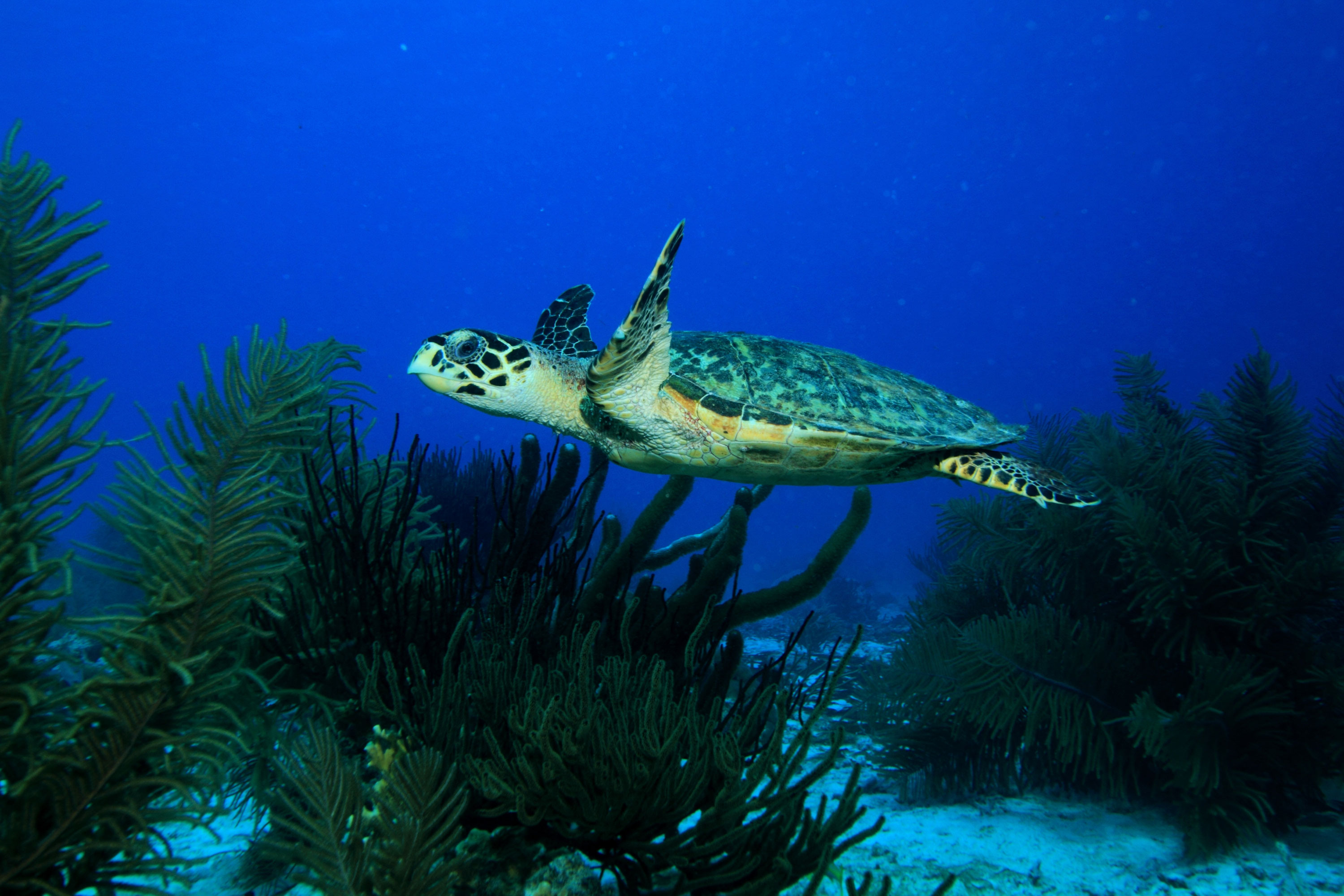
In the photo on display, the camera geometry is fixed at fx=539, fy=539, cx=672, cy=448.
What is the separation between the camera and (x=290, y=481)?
9.81 feet

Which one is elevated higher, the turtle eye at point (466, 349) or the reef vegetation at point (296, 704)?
the turtle eye at point (466, 349)

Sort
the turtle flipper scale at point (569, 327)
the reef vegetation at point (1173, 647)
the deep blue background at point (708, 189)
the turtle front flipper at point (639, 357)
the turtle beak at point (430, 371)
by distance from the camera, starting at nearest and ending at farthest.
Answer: the turtle front flipper at point (639, 357), the reef vegetation at point (1173, 647), the turtle beak at point (430, 371), the turtle flipper scale at point (569, 327), the deep blue background at point (708, 189)

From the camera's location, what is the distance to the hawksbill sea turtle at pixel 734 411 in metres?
3.50

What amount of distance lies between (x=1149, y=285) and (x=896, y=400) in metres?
119

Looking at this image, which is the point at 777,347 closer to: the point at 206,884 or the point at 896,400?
the point at 896,400

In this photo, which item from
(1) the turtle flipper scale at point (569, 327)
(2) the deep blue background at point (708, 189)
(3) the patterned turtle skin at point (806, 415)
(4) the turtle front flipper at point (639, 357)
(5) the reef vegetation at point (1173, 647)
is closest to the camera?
(4) the turtle front flipper at point (639, 357)

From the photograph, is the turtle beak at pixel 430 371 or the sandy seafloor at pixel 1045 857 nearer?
the sandy seafloor at pixel 1045 857

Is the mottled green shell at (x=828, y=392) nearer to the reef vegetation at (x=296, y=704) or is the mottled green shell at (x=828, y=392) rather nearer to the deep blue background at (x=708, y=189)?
the reef vegetation at (x=296, y=704)

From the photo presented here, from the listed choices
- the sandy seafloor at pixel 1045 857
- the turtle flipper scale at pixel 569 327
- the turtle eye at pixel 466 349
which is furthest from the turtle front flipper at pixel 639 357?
the sandy seafloor at pixel 1045 857

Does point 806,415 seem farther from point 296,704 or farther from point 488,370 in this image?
point 296,704

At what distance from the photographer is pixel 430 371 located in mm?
3467

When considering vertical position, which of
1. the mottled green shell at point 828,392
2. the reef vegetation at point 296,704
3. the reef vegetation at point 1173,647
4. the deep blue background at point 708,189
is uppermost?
the deep blue background at point 708,189

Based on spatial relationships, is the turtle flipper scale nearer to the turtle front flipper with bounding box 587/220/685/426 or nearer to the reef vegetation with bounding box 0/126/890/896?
the turtle front flipper with bounding box 587/220/685/426

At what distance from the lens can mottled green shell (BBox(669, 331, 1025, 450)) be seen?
12.1 ft
